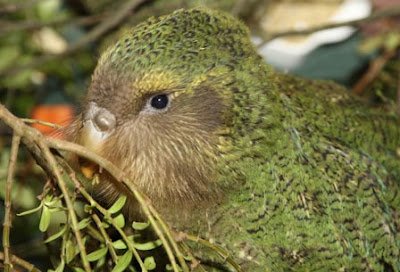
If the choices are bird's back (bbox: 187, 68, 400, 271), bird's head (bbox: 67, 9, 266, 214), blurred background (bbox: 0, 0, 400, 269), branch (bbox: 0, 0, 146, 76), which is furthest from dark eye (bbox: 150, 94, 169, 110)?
branch (bbox: 0, 0, 146, 76)

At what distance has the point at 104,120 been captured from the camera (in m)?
1.16

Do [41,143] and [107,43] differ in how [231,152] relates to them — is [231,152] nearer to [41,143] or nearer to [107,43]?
[41,143]

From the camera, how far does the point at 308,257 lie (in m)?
1.27

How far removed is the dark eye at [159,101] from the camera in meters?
1.15

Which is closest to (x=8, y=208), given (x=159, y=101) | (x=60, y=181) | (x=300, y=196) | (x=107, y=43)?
(x=60, y=181)

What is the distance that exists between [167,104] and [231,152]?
4.7 inches

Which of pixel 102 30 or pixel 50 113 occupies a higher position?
pixel 102 30

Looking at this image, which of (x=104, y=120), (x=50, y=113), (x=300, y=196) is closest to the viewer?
(x=104, y=120)

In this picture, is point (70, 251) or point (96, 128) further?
point (96, 128)

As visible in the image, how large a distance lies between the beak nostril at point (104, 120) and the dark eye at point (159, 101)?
0.19ft

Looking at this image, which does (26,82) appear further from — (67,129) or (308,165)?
(308,165)

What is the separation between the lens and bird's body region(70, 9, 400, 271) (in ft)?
3.80

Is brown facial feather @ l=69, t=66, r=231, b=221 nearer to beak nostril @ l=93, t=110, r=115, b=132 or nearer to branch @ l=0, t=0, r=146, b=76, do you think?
beak nostril @ l=93, t=110, r=115, b=132

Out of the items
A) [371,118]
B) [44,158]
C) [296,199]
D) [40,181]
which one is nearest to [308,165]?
[296,199]
